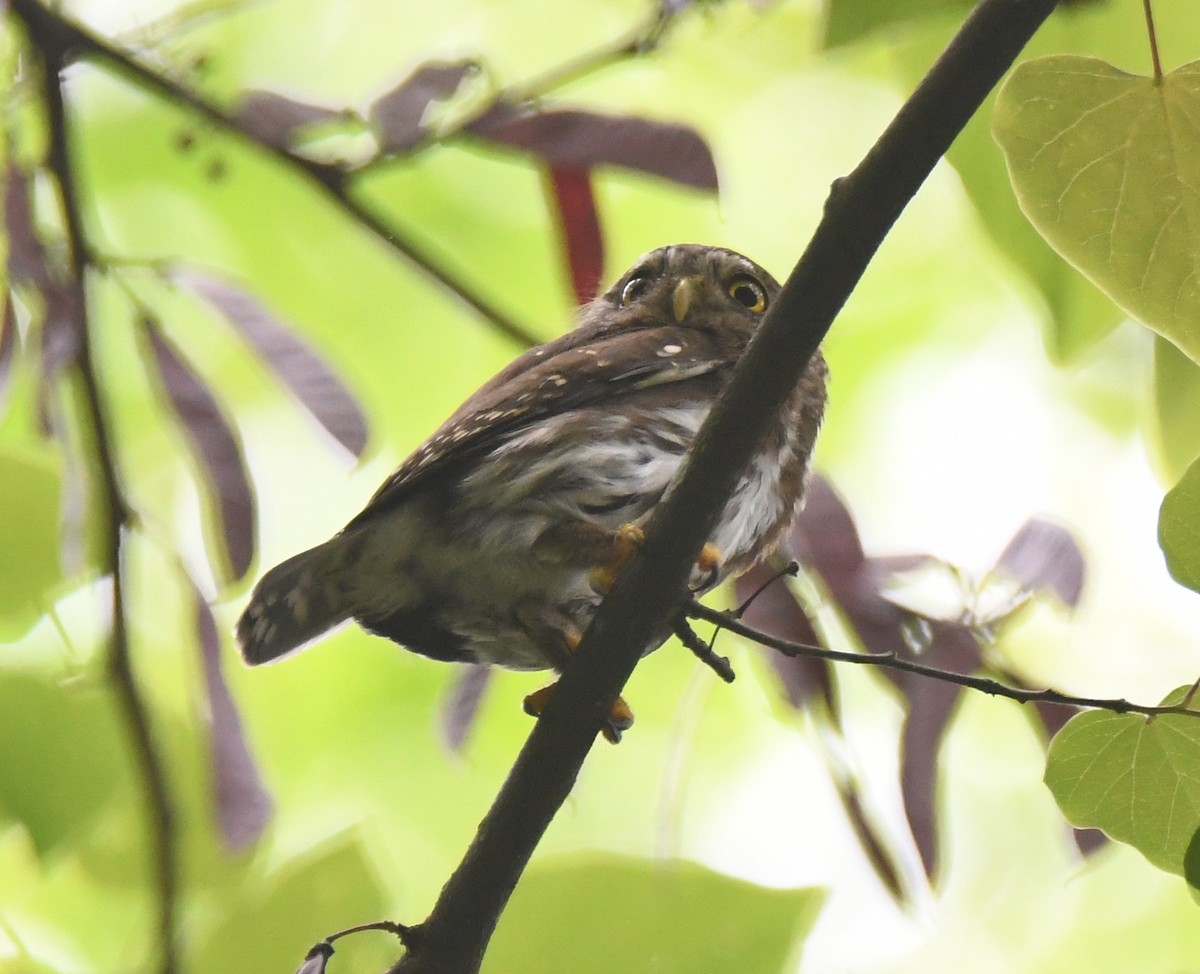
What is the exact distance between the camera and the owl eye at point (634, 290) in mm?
3598

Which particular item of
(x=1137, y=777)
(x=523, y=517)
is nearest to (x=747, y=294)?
(x=523, y=517)

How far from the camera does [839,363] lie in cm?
537

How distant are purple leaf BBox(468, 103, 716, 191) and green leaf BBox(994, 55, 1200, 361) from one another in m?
0.69

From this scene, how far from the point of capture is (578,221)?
2.57m

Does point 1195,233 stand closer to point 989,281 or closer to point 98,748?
point 98,748

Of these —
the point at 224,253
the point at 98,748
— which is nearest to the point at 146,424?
the point at 224,253

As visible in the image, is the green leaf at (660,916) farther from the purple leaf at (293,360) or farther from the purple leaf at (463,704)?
the purple leaf at (293,360)

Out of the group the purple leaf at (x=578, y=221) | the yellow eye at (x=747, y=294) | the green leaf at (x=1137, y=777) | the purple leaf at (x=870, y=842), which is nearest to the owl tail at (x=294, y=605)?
the purple leaf at (x=578, y=221)

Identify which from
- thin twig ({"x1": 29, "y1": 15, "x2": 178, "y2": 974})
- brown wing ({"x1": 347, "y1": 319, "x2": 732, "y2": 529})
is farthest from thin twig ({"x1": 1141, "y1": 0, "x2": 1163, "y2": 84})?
thin twig ({"x1": 29, "y1": 15, "x2": 178, "y2": 974})

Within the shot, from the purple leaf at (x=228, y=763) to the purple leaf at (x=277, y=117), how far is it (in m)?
0.77

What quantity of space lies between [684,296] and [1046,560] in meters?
1.27

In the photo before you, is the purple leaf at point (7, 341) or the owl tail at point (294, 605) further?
the owl tail at point (294, 605)

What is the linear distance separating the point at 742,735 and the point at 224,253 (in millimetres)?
2488

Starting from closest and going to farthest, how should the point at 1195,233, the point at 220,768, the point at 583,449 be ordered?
the point at 1195,233
the point at 220,768
the point at 583,449
